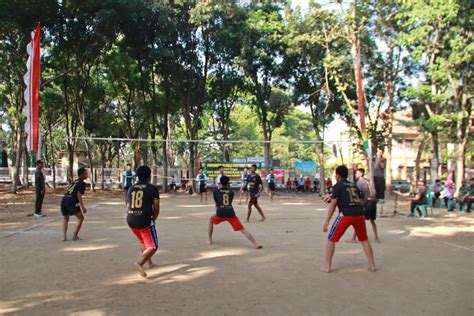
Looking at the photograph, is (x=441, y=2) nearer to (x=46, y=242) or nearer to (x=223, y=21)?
(x=223, y=21)

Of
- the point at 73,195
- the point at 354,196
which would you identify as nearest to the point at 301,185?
the point at 73,195

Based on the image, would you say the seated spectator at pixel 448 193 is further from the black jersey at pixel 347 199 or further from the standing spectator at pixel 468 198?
the black jersey at pixel 347 199

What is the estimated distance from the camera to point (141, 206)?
5609 mm

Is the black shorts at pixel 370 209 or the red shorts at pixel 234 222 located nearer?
the red shorts at pixel 234 222

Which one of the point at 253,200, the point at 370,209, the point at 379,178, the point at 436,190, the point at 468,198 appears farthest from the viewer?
the point at 436,190

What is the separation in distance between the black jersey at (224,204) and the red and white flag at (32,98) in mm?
6437

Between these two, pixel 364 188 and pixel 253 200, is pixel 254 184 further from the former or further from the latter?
pixel 364 188

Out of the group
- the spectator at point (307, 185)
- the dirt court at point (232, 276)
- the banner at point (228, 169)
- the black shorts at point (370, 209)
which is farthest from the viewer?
the spectator at point (307, 185)

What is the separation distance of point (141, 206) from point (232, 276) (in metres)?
1.55

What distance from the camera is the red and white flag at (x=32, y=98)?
1145 centimetres

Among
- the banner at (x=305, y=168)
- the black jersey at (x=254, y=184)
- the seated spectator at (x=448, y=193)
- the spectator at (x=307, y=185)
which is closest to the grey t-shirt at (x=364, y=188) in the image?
the black jersey at (x=254, y=184)

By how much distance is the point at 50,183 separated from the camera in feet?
99.8

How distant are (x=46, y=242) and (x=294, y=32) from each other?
58.2ft

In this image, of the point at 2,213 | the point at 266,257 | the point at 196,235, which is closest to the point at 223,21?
the point at 2,213
